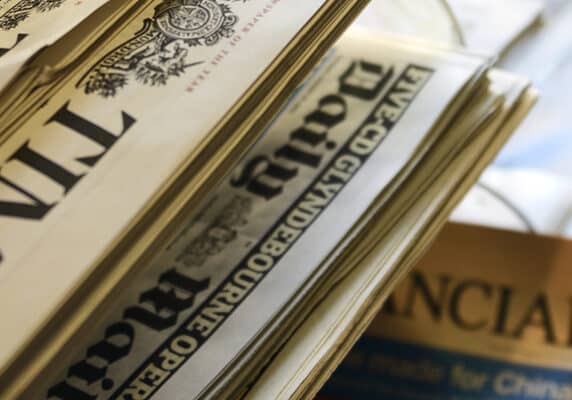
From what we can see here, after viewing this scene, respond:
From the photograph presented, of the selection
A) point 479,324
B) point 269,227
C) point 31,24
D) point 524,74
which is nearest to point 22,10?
point 31,24

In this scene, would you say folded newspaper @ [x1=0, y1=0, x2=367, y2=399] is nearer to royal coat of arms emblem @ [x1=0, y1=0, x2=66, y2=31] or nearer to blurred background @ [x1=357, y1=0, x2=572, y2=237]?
royal coat of arms emblem @ [x1=0, y1=0, x2=66, y2=31]

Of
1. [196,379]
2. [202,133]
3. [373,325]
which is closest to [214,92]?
[202,133]

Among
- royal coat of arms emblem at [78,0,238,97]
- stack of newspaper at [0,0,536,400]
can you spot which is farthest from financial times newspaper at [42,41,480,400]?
royal coat of arms emblem at [78,0,238,97]

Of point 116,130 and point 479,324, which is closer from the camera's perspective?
point 116,130

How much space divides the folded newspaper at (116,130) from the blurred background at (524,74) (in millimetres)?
185

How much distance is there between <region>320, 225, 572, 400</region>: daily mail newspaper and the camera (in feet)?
1.74

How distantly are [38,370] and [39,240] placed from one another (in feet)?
0.14

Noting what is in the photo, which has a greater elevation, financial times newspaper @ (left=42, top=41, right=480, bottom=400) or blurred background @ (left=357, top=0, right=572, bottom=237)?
blurred background @ (left=357, top=0, right=572, bottom=237)

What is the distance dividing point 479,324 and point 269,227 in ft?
0.60

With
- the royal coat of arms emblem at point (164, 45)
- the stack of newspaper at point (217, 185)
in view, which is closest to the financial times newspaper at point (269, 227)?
the stack of newspaper at point (217, 185)

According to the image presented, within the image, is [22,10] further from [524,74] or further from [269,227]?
[524,74]

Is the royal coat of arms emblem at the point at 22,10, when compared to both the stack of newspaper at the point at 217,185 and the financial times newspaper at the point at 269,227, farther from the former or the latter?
the financial times newspaper at the point at 269,227

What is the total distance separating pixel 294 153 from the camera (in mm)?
472

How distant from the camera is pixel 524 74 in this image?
680 millimetres
